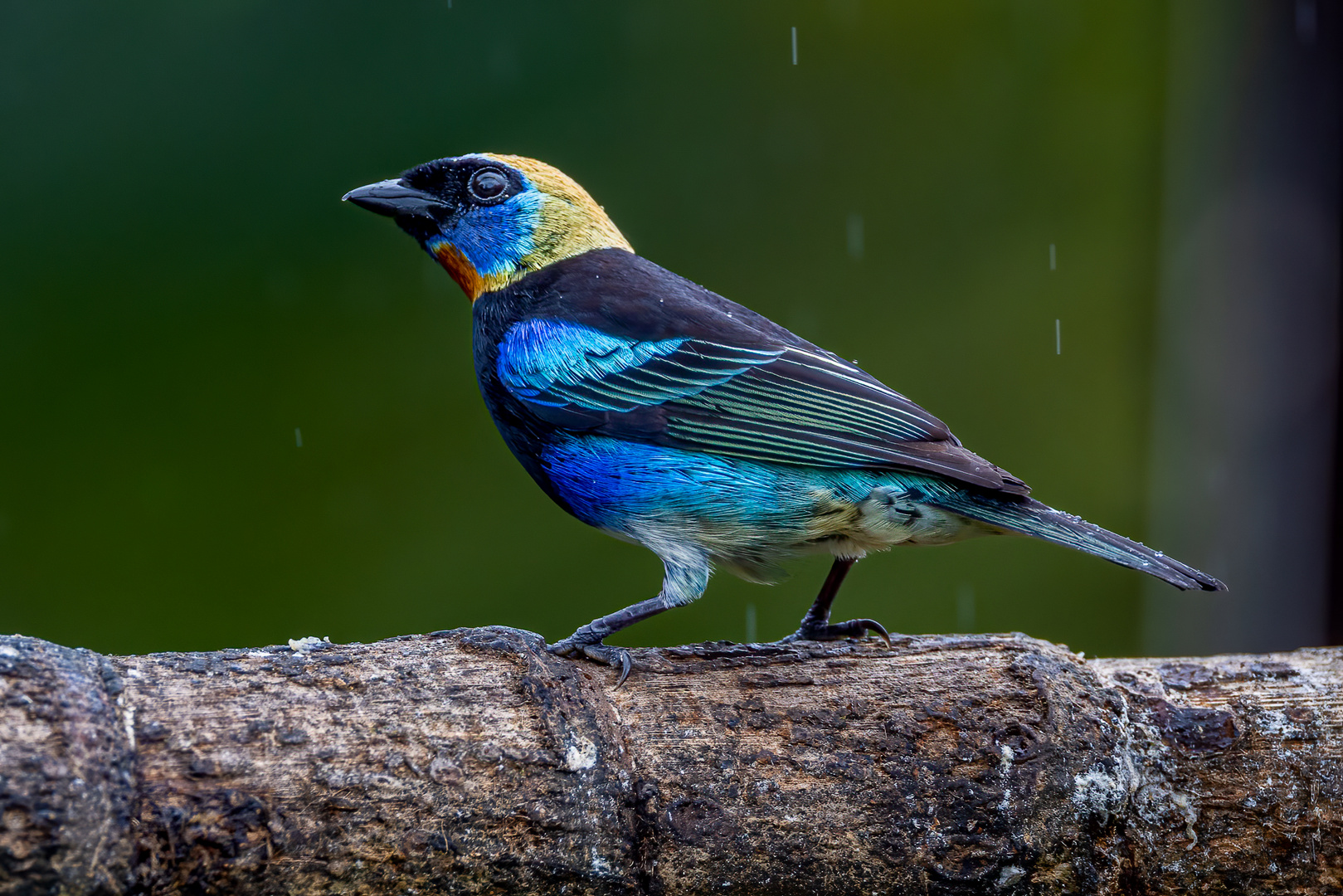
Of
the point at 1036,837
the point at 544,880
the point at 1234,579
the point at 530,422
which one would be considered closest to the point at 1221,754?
the point at 1036,837

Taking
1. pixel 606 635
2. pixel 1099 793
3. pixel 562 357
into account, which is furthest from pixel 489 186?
pixel 1099 793

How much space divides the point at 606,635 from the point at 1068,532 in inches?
43.5

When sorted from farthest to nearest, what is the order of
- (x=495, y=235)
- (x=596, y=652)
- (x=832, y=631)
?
(x=495, y=235) → (x=832, y=631) → (x=596, y=652)

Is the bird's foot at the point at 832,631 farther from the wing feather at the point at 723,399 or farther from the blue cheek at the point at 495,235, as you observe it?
the blue cheek at the point at 495,235

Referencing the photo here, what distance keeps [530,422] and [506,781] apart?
4.02 ft

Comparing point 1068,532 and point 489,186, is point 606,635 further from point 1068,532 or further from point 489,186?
point 489,186

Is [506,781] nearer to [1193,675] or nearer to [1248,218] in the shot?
[1193,675]

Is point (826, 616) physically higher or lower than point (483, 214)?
lower

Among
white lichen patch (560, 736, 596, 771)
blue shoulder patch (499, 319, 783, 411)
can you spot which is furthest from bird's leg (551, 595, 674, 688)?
blue shoulder patch (499, 319, 783, 411)

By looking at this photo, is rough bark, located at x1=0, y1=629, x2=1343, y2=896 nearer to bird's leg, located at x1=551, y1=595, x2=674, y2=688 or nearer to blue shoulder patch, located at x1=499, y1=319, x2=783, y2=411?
bird's leg, located at x1=551, y1=595, x2=674, y2=688

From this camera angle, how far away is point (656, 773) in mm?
2387

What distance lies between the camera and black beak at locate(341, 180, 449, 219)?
3.70 meters

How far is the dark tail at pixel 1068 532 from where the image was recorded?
2617 millimetres

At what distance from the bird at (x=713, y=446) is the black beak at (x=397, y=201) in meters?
0.41
